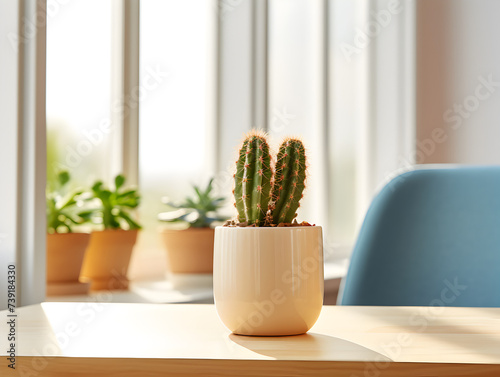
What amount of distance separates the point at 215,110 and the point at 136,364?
4.95 feet

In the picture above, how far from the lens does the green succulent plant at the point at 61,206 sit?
1325 millimetres

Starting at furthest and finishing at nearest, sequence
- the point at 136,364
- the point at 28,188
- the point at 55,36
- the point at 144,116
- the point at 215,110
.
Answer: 1. the point at 215,110
2. the point at 144,116
3. the point at 55,36
4. the point at 28,188
5. the point at 136,364

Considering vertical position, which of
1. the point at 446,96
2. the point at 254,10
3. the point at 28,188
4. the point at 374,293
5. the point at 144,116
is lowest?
the point at 374,293

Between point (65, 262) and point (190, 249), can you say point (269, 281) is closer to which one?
point (65, 262)

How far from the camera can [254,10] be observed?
2000 millimetres

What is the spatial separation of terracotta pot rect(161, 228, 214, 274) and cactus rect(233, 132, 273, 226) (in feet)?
3.13

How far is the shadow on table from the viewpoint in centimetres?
54

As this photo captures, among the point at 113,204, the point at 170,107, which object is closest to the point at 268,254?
the point at 113,204

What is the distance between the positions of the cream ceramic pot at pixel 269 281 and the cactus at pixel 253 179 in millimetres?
23


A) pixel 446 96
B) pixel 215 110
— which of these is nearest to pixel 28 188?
pixel 215 110

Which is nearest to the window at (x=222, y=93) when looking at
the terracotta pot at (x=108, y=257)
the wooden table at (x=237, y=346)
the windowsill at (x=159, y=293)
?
the windowsill at (x=159, y=293)

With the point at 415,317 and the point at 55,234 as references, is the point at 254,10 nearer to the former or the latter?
the point at 55,234

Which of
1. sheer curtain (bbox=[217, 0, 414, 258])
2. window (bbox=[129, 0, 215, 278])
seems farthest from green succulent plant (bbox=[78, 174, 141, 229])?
sheer curtain (bbox=[217, 0, 414, 258])

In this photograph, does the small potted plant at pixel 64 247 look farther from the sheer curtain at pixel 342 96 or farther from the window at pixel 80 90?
the sheer curtain at pixel 342 96
